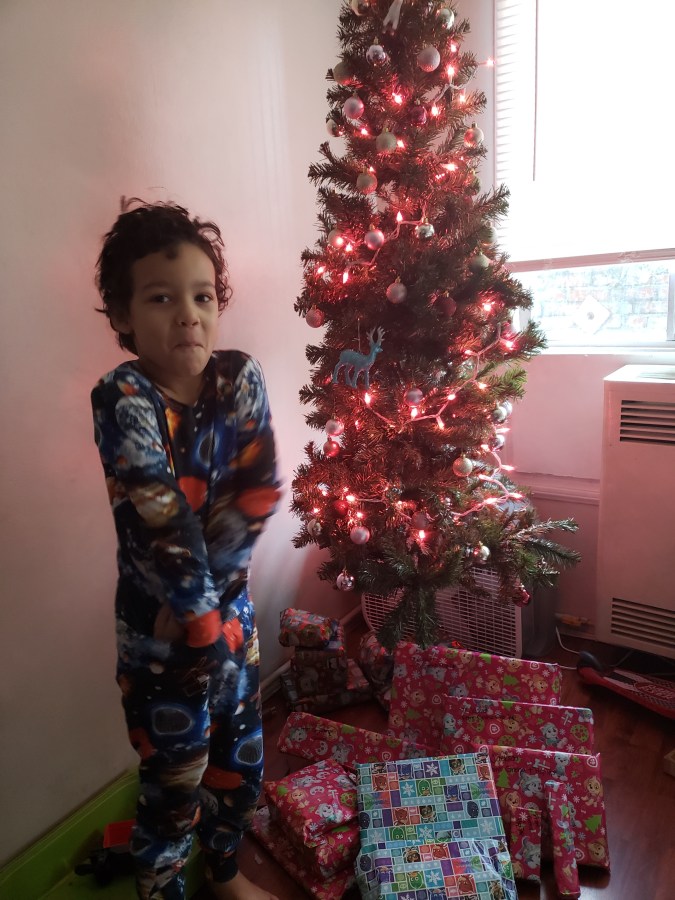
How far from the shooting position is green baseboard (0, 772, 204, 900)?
133cm

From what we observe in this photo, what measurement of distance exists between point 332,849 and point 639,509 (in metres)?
1.21

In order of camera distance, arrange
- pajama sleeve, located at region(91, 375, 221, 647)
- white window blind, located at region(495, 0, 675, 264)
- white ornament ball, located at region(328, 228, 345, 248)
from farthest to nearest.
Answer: white window blind, located at region(495, 0, 675, 264) → white ornament ball, located at region(328, 228, 345, 248) → pajama sleeve, located at region(91, 375, 221, 647)

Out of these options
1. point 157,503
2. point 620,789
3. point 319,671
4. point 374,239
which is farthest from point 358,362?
point 620,789

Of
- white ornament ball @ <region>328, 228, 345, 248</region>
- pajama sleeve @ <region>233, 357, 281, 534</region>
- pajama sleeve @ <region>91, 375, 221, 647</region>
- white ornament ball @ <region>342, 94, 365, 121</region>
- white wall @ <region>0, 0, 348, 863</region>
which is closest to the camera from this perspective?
pajama sleeve @ <region>91, 375, 221, 647</region>

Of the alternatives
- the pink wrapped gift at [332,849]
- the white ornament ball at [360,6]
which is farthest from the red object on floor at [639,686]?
the white ornament ball at [360,6]

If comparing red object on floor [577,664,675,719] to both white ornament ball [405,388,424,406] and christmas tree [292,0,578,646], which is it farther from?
white ornament ball [405,388,424,406]

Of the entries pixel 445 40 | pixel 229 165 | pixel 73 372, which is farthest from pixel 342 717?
pixel 445 40

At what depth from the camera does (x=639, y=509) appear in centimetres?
186

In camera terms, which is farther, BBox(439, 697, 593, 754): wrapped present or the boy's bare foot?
BBox(439, 697, 593, 754): wrapped present

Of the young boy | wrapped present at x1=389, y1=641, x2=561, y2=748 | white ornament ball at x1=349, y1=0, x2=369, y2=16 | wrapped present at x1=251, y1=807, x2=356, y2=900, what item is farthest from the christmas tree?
wrapped present at x1=251, y1=807, x2=356, y2=900

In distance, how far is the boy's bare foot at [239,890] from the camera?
1312mm

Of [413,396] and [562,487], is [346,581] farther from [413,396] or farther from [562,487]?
[562,487]

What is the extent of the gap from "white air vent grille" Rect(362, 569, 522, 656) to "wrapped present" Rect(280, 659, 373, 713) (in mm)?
Answer: 204

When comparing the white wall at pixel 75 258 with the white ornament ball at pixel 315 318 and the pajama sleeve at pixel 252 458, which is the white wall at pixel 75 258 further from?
the pajama sleeve at pixel 252 458
